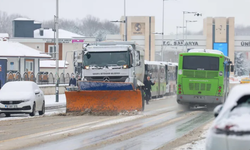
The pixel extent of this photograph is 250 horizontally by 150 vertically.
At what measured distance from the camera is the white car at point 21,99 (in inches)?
884

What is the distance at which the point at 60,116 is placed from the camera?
21.9 meters

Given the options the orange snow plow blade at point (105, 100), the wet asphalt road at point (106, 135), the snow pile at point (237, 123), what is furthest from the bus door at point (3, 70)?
the snow pile at point (237, 123)

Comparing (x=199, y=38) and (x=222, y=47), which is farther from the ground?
(x=199, y=38)

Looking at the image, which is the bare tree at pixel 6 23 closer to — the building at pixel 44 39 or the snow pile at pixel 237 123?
the building at pixel 44 39

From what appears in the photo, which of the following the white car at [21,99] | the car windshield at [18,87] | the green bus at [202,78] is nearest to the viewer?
the white car at [21,99]

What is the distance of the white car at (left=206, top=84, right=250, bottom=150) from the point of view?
6469 mm

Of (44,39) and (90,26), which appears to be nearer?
(44,39)

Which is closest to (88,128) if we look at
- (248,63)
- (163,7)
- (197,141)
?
(197,141)

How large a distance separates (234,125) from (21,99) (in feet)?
55.9

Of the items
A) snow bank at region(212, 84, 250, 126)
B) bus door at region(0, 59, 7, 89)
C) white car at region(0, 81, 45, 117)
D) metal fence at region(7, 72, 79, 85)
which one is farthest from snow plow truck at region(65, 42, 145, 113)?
snow bank at region(212, 84, 250, 126)

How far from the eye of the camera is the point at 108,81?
2422cm

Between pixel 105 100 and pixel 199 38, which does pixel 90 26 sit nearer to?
pixel 199 38

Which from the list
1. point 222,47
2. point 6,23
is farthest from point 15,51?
point 6,23

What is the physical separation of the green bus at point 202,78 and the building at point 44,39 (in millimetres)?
68332
